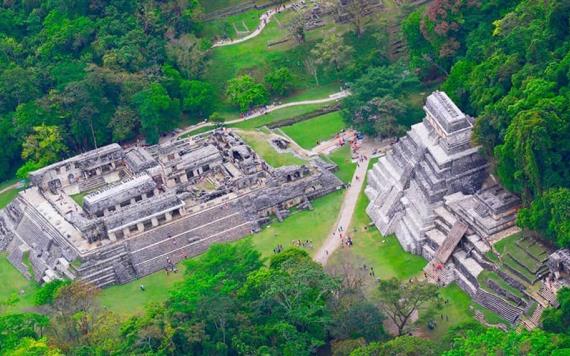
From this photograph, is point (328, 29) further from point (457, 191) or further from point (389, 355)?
point (389, 355)

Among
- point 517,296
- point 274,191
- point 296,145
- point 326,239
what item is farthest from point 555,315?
point 296,145

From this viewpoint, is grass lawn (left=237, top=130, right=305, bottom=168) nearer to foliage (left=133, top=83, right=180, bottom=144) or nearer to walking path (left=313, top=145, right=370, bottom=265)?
walking path (left=313, top=145, right=370, bottom=265)

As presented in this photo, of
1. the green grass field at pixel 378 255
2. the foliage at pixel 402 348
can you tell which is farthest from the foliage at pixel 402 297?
the green grass field at pixel 378 255

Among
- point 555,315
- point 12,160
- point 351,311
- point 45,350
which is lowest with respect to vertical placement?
point 555,315

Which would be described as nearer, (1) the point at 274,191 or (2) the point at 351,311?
(2) the point at 351,311

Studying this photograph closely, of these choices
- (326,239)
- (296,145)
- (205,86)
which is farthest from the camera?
(205,86)

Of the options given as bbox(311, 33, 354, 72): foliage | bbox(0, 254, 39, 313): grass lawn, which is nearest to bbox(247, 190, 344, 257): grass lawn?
bbox(0, 254, 39, 313): grass lawn

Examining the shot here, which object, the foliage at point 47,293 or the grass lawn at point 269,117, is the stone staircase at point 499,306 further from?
the grass lawn at point 269,117

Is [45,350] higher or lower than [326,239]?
lower
